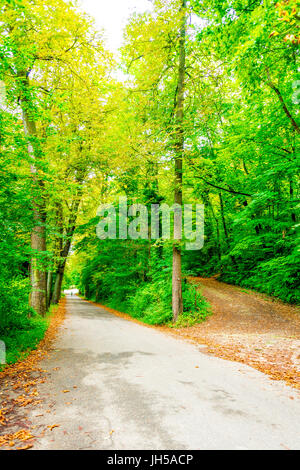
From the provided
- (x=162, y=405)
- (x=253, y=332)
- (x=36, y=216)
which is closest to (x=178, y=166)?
(x=36, y=216)

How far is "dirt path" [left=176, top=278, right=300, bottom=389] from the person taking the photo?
17.8 feet

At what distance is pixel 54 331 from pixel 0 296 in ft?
11.7

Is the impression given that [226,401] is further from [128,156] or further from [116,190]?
[116,190]

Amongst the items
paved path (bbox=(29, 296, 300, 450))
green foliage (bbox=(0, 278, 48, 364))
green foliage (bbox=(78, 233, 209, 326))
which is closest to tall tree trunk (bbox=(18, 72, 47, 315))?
green foliage (bbox=(0, 278, 48, 364))

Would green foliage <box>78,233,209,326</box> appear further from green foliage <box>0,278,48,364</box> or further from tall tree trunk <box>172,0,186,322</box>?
green foliage <box>0,278,48,364</box>

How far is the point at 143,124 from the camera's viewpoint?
11.0 m

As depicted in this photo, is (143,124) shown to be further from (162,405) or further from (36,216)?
(162,405)

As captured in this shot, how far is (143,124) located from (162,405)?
10.6 meters

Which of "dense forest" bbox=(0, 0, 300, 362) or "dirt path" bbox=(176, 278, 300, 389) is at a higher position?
"dense forest" bbox=(0, 0, 300, 362)

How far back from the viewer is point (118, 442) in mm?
2496

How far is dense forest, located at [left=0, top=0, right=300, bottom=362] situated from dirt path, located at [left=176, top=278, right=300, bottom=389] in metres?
1.10

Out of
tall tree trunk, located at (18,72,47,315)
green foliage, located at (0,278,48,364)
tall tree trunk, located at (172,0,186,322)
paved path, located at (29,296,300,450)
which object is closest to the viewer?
paved path, located at (29,296,300,450)

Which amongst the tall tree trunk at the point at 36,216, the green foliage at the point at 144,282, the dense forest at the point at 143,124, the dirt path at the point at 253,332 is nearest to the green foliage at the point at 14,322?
the dense forest at the point at 143,124

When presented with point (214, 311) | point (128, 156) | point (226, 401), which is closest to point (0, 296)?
point (226, 401)
